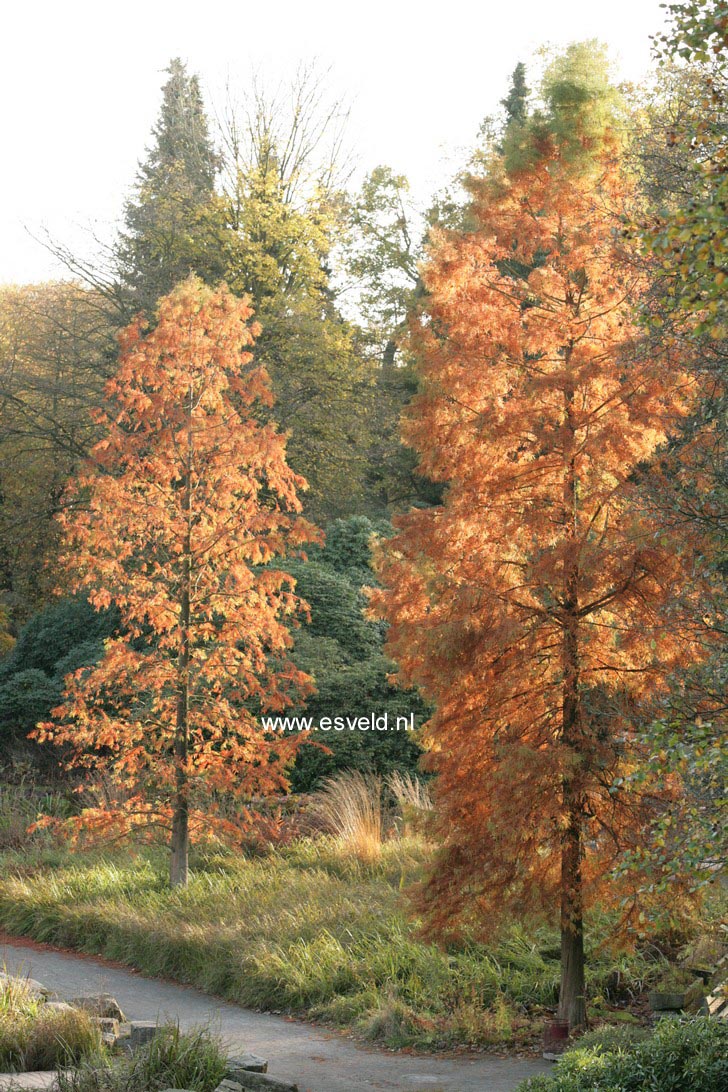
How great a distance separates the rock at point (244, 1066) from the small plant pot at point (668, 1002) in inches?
118

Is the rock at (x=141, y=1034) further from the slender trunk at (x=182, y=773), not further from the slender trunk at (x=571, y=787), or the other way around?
the slender trunk at (x=182, y=773)

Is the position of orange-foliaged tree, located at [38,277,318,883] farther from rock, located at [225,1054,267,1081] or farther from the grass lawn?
rock, located at [225,1054,267,1081]

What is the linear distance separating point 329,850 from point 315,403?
42.4 ft

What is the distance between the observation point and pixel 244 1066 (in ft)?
21.6

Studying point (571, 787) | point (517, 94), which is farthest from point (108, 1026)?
point (517, 94)

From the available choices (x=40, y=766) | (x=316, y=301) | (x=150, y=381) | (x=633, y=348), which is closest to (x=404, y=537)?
(x=633, y=348)

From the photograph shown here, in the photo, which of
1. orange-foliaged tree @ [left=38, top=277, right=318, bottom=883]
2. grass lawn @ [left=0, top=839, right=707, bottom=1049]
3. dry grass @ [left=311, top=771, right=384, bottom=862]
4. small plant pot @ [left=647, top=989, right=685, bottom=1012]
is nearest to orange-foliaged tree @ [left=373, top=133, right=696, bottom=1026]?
small plant pot @ [left=647, top=989, right=685, bottom=1012]

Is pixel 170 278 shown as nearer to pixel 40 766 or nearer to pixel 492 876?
pixel 40 766

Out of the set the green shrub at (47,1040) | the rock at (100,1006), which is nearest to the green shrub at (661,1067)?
the green shrub at (47,1040)

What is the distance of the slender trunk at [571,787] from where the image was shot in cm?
766

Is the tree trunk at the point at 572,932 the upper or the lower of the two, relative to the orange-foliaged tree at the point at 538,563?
lower

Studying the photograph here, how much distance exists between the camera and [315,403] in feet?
77.8

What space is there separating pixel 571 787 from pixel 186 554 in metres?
5.78

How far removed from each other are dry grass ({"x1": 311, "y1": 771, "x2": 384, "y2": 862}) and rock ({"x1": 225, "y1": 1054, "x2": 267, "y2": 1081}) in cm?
520
